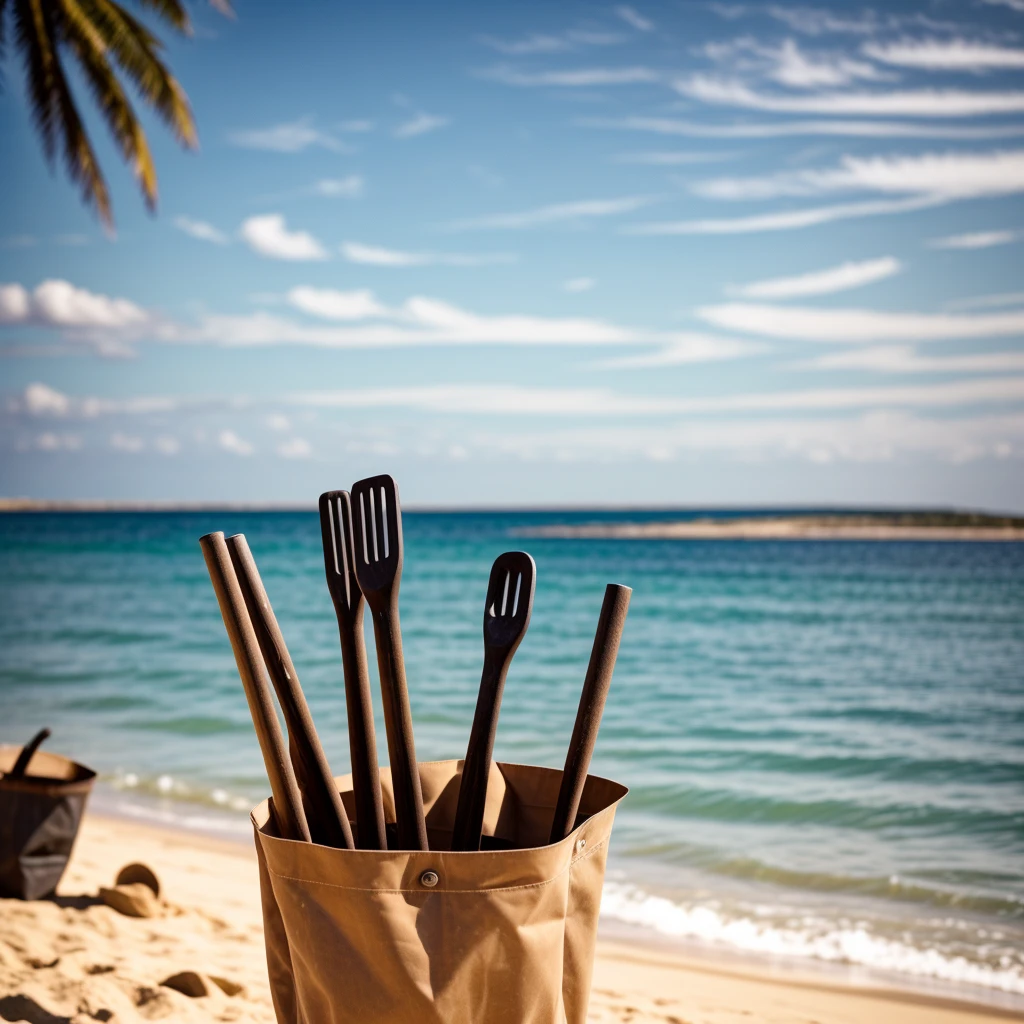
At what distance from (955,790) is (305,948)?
5913mm

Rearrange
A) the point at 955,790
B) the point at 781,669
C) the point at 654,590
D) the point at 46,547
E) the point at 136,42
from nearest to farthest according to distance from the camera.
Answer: the point at 955,790 → the point at 136,42 → the point at 781,669 → the point at 654,590 → the point at 46,547

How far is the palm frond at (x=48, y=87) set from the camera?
25.2 feet

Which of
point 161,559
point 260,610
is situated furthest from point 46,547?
point 260,610

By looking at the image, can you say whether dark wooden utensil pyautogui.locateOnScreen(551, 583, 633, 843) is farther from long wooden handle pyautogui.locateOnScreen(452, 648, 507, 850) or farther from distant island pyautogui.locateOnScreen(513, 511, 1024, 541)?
distant island pyautogui.locateOnScreen(513, 511, 1024, 541)

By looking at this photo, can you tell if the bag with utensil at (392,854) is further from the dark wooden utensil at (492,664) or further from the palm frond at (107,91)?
the palm frond at (107,91)

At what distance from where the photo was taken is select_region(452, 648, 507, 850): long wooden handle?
1.16 m

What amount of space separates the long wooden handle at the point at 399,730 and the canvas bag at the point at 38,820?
81.5 inches

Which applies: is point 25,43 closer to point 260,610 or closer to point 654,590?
point 260,610

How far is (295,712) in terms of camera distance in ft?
3.83

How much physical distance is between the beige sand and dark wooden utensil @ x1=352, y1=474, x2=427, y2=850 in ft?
4.80

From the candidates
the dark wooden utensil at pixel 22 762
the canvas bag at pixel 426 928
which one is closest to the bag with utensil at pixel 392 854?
the canvas bag at pixel 426 928

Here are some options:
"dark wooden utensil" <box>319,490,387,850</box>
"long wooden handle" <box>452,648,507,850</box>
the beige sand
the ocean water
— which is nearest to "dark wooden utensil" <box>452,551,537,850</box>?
"long wooden handle" <box>452,648,507,850</box>

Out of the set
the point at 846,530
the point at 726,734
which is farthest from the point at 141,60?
the point at 846,530

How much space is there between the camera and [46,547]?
37.0 m
